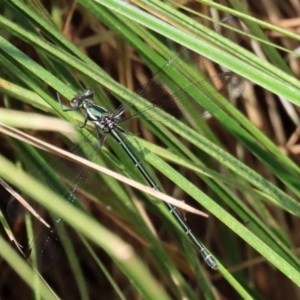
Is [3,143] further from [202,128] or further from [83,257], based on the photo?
[202,128]

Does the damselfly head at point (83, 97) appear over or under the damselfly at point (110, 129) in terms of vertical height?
over

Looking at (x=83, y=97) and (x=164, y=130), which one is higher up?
(x=83, y=97)

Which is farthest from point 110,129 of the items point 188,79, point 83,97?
point 188,79

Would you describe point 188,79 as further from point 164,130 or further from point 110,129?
point 110,129

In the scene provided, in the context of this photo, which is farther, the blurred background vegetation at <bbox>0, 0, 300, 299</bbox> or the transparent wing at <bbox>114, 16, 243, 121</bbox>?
the transparent wing at <bbox>114, 16, 243, 121</bbox>

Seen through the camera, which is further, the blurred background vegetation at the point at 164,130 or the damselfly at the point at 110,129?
the damselfly at the point at 110,129

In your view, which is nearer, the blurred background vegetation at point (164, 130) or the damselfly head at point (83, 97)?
the blurred background vegetation at point (164, 130)

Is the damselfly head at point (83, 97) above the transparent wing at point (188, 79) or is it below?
above

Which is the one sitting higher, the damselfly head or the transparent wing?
the damselfly head

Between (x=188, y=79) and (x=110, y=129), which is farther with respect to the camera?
(x=110, y=129)
